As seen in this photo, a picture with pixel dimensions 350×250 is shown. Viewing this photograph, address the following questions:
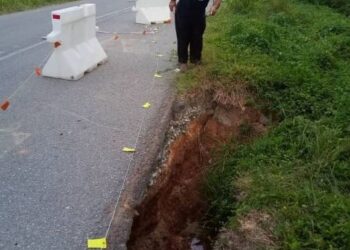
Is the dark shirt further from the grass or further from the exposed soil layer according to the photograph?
the grass

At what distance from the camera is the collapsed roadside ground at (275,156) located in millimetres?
3049

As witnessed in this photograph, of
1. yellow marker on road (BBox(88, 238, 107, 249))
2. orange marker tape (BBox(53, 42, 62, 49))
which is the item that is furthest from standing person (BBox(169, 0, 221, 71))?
yellow marker on road (BBox(88, 238, 107, 249))

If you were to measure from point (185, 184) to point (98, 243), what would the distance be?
1658 mm

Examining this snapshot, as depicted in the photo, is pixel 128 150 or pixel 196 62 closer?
pixel 128 150

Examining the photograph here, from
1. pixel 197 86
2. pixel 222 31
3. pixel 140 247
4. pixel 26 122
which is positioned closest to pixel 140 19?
pixel 222 31

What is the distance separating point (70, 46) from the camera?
21.4 ft

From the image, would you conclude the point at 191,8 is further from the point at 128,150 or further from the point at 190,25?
the point at 128,150

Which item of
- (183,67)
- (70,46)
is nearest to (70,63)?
(70,46)

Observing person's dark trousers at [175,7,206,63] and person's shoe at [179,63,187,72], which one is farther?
person's shoe at [179,63,187,72]

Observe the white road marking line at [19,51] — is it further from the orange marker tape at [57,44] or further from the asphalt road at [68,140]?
the orange marker tape at [57,44]

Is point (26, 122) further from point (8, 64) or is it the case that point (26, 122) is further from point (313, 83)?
point (313, 83)

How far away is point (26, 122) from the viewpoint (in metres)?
4.95

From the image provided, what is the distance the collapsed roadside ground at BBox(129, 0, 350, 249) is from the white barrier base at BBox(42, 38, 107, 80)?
171 centimetres

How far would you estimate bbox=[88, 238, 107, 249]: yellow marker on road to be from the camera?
3018mm
